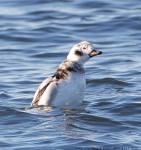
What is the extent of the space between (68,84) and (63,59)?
4.96 m

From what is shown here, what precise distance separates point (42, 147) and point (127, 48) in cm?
784

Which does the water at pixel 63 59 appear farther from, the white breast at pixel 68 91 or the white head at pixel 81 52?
the white head at pixel 81 52

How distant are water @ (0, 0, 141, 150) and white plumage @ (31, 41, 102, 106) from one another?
0.57 ft

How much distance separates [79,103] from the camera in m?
6.96

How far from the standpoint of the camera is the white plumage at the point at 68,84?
6.63 metres

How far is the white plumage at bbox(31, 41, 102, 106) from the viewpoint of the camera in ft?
21.8

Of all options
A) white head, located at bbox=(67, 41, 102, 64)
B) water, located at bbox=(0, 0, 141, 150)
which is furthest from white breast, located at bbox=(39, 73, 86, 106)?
white head, located at bbox=(67, 41, 102, 64)

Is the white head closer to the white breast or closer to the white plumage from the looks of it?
the white plumage

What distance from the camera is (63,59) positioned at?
11539mm

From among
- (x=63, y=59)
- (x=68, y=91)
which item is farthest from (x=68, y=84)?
(x=63, y=59)

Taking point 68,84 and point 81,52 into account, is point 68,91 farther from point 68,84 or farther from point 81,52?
point 81,52

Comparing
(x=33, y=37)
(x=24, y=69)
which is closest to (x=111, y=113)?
(x=24, y=69)

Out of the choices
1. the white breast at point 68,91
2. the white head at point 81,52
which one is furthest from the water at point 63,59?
the white head at point 81,52

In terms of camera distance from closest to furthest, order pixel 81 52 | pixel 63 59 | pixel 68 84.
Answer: pixel 68 84 → pixel 81 52 → pixel 63 59
